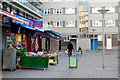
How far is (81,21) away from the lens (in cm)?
5416

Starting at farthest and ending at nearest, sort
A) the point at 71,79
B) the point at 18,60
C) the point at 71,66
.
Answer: the point at 71,66 < the point at 18,60 < the point at 71,79

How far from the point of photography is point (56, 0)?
5512 cm

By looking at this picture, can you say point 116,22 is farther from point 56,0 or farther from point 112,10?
point 56,0

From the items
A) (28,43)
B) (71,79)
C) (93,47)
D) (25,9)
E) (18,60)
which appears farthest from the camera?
(93,47)

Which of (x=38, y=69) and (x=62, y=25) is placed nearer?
(x=38, y=69)

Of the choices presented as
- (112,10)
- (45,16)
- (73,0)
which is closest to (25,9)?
(45,16)

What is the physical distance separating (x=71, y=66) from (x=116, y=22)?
40312 mm

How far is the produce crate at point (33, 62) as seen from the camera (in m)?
14.4

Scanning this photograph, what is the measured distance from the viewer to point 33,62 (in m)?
14.5

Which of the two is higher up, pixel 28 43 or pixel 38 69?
pixel 28 43

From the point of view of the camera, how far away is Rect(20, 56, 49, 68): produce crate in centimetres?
1436

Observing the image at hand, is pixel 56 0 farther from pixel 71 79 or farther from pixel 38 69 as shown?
pixel 71 79

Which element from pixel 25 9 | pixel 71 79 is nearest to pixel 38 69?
pixel 71 79

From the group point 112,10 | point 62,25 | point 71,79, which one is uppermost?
point 112,10
